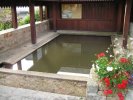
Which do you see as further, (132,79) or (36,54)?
(36,54)

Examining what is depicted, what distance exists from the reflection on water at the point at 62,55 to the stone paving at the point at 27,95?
1.82 m

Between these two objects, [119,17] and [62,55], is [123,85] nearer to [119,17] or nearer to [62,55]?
[62,55]

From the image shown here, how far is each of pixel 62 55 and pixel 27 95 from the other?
12.6 feet

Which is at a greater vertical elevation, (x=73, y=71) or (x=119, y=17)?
(x=119, y=17)

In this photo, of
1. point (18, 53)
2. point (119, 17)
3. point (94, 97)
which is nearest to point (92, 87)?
point (94, 97)

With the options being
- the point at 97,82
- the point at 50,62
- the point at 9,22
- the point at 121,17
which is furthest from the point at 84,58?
the point at 9,22

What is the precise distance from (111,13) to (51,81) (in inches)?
370

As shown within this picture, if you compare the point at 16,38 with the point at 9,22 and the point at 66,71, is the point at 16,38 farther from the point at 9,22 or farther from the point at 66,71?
the point at 9,22

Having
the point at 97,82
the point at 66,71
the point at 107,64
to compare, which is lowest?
the point at 66,71

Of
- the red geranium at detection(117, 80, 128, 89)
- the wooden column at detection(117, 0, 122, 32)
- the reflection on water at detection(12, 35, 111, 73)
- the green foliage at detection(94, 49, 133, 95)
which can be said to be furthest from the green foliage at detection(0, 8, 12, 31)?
the red geranium at detection(117, 80, 128, 89)

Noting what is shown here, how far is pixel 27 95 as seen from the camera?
13.8ft

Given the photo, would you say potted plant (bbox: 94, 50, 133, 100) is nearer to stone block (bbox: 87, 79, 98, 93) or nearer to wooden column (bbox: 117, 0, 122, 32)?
stone block (bbox: 87, 79, 98, 93)

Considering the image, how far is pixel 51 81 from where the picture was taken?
14.8 feet

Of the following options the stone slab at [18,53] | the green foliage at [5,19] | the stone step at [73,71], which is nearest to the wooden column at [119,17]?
the stone slab at [18,53]
